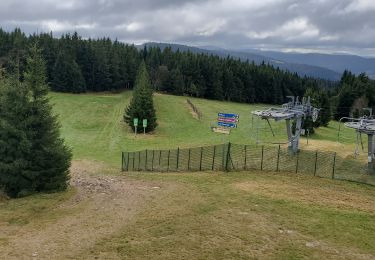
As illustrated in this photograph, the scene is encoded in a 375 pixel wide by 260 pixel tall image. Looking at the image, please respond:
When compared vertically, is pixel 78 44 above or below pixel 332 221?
above

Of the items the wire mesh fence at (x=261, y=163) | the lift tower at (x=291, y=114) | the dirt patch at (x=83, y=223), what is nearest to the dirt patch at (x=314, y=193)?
the wire mesh fence at (x=261, y=163)

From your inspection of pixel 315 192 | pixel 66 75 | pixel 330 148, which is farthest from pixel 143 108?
pixel 66 75

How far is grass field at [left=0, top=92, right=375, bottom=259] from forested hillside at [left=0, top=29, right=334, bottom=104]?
67968 mm

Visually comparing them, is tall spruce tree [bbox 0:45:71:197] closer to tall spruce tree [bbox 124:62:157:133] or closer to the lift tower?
the lift tower

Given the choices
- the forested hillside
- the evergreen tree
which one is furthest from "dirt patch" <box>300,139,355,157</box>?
the forested hillside

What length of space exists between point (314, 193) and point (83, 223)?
13203 mm

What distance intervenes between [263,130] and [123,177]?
33.7 meters

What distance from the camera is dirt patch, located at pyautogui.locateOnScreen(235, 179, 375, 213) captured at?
22.9 metres

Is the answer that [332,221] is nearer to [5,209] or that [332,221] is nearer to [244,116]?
[5,209]

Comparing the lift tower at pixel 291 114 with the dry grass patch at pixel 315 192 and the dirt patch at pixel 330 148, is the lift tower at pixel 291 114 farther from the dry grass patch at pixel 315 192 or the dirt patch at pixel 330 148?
the dry grass patch at pixel 315 192

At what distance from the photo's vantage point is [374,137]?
3052 centimetres

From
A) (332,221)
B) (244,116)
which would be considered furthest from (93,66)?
(332,221)

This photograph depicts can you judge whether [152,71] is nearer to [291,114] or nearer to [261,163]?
[291,114]

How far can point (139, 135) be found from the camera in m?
59.1
